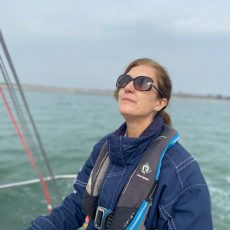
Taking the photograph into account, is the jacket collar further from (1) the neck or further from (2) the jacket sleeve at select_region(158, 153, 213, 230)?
(2) the jacket sleeve at select_region(158, 153, 213, 230)

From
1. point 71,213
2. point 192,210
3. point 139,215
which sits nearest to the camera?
point 192,210

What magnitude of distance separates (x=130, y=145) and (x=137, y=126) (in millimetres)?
145

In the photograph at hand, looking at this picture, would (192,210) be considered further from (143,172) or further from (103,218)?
(103,218)

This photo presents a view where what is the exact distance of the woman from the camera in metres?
1.46

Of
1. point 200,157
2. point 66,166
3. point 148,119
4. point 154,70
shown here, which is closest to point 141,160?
point 148,119

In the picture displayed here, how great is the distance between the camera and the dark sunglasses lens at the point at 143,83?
1.65 metres

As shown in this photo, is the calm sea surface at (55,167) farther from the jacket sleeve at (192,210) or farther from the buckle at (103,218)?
the jacket sleeve at (192,210)

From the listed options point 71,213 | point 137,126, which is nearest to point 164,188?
point 137,126

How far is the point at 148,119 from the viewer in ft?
5.64

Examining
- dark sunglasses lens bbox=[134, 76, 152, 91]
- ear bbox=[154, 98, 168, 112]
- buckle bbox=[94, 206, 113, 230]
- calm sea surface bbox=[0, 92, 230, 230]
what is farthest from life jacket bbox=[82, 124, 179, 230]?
calm sea surface bbox=[0, 92, 230, 230]

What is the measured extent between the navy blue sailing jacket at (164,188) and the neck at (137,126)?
37 mm

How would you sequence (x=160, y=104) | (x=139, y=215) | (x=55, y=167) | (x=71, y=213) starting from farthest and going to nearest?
(x=55, y=167) → (x=71, y=213) → (x=160, y=104) → (x=139, y=215)

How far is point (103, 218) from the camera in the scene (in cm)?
166

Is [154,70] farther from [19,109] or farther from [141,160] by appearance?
[19,109]
